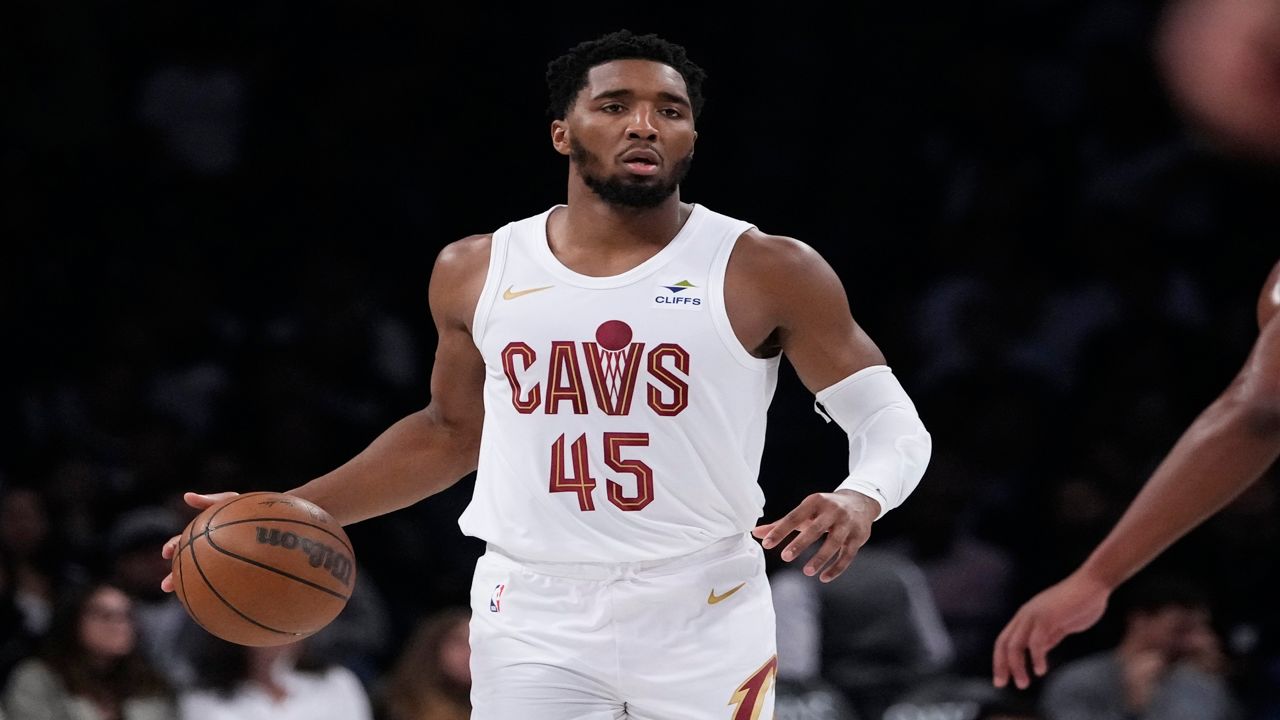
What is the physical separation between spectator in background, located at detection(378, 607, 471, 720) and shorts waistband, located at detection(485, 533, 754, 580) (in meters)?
2.61

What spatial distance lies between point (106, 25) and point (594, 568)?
6.40 m

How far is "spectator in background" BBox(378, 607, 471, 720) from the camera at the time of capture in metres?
6.74

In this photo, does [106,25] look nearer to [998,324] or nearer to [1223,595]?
[998,324]

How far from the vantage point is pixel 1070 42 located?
403 inches

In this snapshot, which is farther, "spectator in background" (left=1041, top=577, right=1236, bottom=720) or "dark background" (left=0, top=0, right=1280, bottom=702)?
"dark background" (left=0, top=0, right=1280, bottom=702)

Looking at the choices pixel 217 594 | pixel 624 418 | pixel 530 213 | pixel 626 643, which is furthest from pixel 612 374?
pixel 530 213

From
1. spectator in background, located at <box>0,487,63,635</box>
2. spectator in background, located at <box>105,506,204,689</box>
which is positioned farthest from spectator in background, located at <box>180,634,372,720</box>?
spectator in background, located at <box>0,487,63,635</box>

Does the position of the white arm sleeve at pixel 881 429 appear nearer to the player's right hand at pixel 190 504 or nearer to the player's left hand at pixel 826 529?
the player's left hand at pixel 826 529

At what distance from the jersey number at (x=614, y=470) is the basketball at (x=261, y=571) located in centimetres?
60

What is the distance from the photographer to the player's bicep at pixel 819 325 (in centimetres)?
424

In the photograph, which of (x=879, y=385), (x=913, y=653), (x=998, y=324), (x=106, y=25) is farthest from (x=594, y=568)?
(x=106, y=25)

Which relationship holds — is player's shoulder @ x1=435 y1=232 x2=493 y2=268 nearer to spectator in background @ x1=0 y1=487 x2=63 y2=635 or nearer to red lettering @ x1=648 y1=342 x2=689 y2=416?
red lettering @ x1=648 y1=342 x2=689 y2=416

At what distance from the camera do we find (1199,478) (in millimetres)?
3408

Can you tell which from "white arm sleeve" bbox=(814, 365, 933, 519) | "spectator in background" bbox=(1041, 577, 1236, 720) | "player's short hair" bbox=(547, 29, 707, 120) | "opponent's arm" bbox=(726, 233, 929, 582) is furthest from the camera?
"spectator in background" bbox=(1041, 577, 1236, 720)
